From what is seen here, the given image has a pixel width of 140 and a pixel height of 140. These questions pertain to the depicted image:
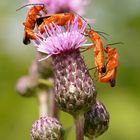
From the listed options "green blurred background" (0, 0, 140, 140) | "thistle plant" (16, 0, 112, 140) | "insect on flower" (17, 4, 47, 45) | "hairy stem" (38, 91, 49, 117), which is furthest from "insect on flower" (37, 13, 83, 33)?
"green blurred background" (0, 0, 140, 140)

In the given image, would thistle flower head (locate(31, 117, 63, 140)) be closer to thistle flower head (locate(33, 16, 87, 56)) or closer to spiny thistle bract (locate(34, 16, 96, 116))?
spiny thistle bract (locate(34, 16, 96, 116))

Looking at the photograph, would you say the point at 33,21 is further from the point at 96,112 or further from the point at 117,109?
the point at 117,109

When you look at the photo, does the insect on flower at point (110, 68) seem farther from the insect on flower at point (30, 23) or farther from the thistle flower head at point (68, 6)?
the thistle flower head at point (68, 6)

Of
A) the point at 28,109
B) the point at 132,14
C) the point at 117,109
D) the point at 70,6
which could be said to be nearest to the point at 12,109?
the point at 28,109

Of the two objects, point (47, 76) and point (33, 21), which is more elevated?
point (33, 21)

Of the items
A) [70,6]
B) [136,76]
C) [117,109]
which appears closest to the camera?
[70,6]

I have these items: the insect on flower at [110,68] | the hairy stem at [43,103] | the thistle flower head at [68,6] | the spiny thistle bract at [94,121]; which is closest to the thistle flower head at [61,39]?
the insect on flower at [110,68]

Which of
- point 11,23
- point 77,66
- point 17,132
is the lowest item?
point 17,132
